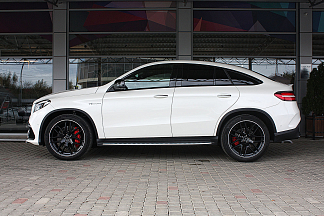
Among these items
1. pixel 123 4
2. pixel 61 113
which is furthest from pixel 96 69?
pixel 61 113

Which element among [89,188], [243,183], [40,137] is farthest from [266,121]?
[40,137]

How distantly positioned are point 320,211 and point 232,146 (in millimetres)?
2468

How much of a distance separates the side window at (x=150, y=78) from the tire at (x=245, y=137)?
1400 mm

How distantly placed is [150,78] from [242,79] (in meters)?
1.70

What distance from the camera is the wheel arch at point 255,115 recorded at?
553 centimetres

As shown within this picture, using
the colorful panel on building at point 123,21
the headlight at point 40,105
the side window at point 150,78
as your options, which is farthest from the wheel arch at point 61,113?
the colorful panel on building at point 123,21

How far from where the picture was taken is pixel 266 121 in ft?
18.7

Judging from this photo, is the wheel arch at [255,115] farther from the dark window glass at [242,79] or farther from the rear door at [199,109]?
the dark window glass at [242,79]

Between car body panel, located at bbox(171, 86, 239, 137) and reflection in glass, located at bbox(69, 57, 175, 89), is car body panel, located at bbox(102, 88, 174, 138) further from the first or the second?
reflection in glass, located at bbox(69, 57, 175, 89)

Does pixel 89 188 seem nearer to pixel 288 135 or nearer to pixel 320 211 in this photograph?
pixel 320 211

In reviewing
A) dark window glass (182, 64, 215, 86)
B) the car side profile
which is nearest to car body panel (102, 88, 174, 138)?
the car side profile

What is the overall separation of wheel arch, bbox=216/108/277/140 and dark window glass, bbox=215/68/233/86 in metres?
0.56

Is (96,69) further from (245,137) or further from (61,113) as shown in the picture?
(245,137)

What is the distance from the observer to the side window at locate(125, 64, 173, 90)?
573 cm
